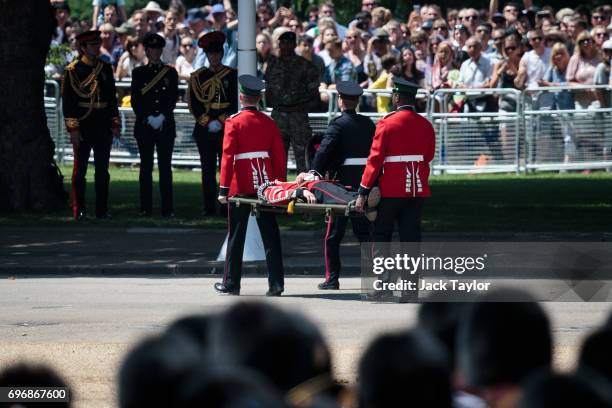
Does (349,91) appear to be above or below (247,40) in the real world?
below

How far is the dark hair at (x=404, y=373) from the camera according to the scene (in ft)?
8.21

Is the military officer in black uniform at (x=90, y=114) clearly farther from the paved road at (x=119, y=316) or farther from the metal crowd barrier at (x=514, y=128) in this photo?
the metal crowd barrier at (x=514, y=128)

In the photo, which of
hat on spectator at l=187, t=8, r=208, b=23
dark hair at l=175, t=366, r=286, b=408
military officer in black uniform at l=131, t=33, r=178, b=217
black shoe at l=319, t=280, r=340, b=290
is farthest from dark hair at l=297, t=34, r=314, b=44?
dark hair at l=175, t=366, r=286, b=408

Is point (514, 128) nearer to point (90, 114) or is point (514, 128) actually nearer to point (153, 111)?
point (153, 111)

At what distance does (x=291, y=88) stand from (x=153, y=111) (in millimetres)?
1954

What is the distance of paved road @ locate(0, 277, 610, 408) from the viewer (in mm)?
8547

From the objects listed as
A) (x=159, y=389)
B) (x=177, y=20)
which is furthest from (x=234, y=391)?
(x=177, y=20)

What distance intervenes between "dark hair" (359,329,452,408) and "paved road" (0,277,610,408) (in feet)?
16.0

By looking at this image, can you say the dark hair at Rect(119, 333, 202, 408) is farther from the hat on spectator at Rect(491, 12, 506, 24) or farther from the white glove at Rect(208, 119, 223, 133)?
the hat on spectator at Rect(491, 12, 506, 24)

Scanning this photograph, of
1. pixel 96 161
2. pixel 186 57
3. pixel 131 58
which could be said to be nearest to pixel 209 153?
pixel 96 161

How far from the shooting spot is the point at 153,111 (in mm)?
18672

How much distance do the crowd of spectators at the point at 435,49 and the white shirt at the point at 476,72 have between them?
0.05 ft

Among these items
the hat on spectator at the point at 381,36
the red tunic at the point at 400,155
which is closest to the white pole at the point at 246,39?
the red tunic at the point at 400,155

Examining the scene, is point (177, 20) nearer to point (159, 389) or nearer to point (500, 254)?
point (500, 254)
